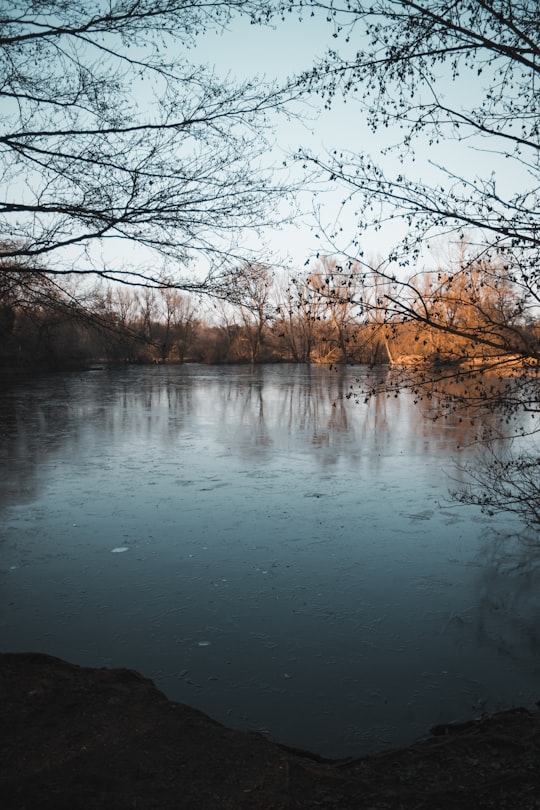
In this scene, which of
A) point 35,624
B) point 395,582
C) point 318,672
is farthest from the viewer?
point 395,582

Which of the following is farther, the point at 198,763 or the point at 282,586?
the point at 282,586

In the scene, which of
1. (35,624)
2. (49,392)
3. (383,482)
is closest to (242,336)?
(49,392)

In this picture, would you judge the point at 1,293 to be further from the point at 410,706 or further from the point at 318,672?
the point at 410,706

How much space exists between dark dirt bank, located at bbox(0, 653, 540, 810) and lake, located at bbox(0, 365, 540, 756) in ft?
1.03

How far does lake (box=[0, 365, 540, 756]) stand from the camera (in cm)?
420

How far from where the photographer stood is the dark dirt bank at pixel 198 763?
9.37 ft

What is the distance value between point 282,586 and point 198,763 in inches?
109

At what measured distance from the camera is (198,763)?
3174 mm

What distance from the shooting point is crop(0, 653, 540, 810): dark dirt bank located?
2857 millimetres

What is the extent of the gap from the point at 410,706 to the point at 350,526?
363 centimetres

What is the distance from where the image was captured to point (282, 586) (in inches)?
232

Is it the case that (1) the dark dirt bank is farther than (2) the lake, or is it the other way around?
(2) the lake

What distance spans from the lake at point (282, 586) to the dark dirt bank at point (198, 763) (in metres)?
0.31

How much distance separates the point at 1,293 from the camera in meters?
4.58
